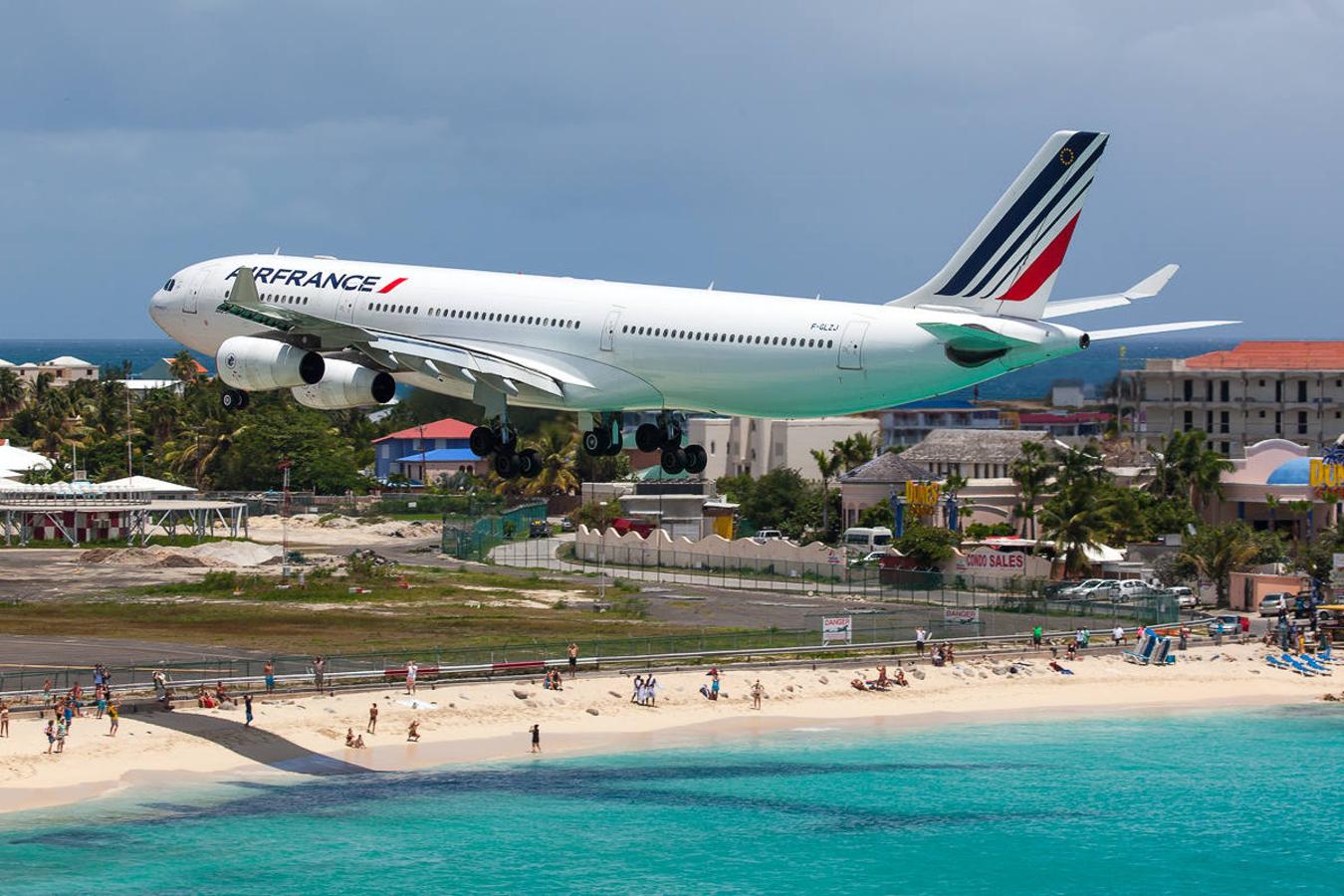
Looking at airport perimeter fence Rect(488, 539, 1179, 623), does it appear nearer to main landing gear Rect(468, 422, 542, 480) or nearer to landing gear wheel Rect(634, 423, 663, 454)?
landing gear wheel Rect(634, 423, 663, 454)

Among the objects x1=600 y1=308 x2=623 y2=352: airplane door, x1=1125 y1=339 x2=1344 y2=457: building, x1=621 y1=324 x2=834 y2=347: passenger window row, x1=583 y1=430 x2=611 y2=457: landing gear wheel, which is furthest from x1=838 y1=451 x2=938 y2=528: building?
x1=621 y1=324 x2=834 y2=347: passenger window row

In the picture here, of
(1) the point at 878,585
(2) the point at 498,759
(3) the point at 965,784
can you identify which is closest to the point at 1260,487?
(1) the point at 878,585

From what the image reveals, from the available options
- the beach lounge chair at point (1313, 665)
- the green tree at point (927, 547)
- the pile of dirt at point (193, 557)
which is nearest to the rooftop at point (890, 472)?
the green tree at point (927, 547)

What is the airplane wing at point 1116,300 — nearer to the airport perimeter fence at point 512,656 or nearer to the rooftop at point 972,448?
the airport perimeter fence at point 512,656

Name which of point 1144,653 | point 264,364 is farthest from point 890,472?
point 264,364

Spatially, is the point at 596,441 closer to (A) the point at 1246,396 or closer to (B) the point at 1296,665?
(B) the point at 1296,665

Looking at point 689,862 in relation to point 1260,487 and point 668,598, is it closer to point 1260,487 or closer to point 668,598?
point 668,598
